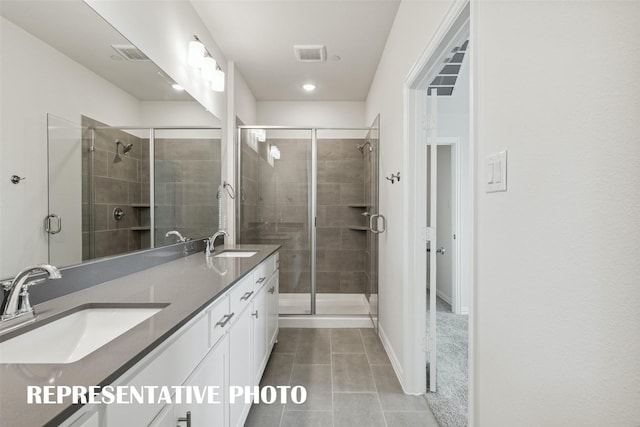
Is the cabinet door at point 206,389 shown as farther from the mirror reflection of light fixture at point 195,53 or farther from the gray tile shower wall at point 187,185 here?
the mirror reflection of light fixture at point 195,53

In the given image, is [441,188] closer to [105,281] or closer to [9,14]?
[105,281]

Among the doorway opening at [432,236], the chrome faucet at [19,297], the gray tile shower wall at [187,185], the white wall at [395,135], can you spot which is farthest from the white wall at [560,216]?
the gray tile shower wall at [187,185]

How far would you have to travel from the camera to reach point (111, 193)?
1.55 m

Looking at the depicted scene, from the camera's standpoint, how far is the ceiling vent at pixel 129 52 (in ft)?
5.20

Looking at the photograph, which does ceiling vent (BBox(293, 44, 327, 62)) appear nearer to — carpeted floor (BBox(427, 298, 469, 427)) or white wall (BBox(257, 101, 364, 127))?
white wall (BBox(257, 101, 364, 127))

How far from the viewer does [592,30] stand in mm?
633

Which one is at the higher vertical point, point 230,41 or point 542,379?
point 230,41

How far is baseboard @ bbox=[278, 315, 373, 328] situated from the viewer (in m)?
3.46

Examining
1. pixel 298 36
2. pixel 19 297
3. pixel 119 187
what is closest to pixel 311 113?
pixel 298 36

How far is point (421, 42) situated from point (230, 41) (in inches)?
74.7

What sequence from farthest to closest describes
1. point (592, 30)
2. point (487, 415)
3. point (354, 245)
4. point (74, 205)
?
1. point (354, 245)
2. point (74, 205)
3. point (487, 415)
4. point (592, 30)

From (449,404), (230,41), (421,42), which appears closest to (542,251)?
(421,42)

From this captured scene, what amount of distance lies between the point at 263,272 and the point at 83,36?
1644 millimetres

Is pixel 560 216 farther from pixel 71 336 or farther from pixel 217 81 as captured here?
pixel 217 81
